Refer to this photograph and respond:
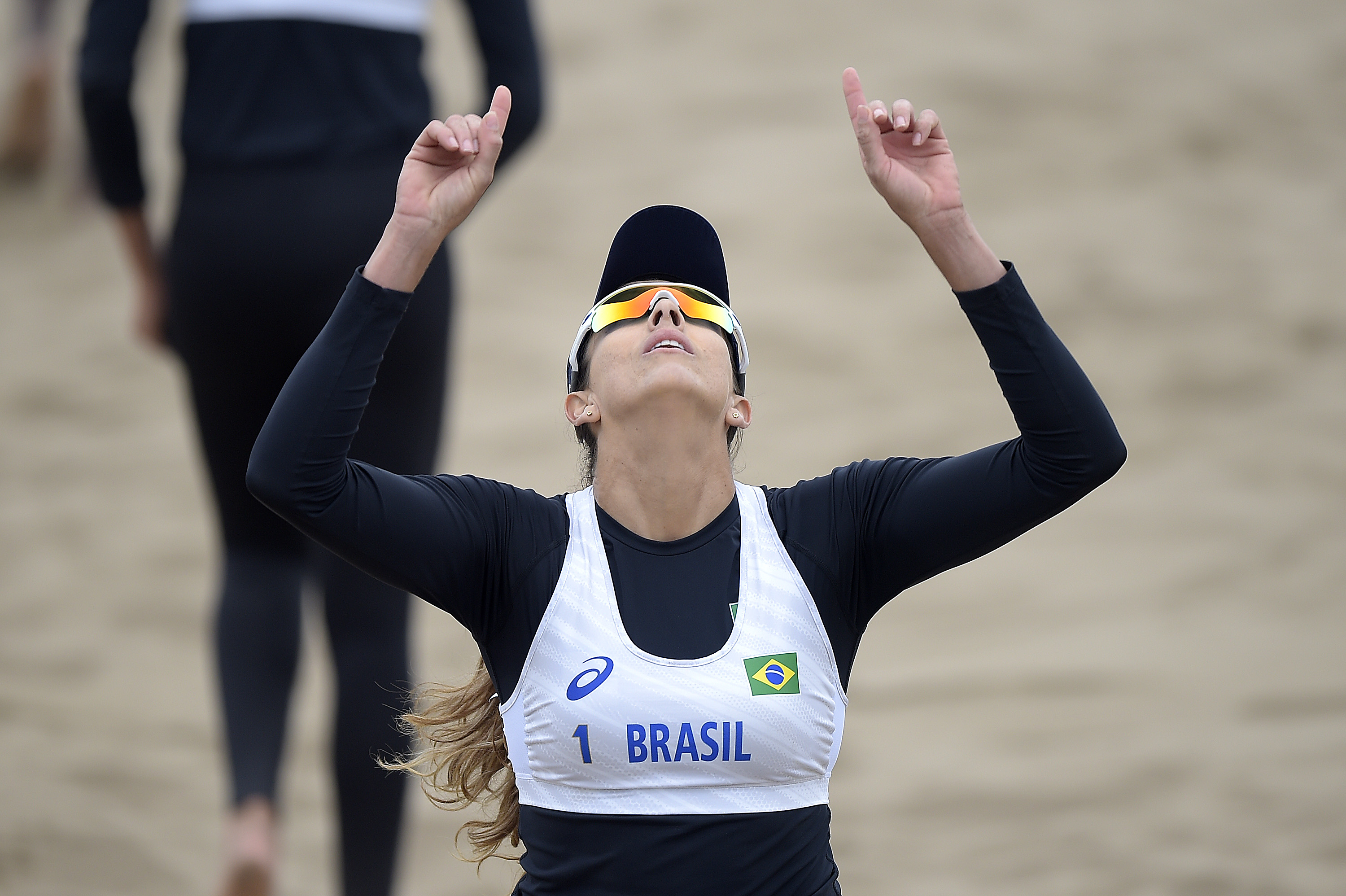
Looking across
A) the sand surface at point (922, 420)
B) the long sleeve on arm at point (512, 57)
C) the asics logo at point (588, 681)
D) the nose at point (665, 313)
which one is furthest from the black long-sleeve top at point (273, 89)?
the sand surface at point (922, 420)

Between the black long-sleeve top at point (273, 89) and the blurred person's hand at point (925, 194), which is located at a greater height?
the black long-sleeve top at point (273, 89)

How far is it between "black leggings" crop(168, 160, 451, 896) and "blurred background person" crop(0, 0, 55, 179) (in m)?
5.50

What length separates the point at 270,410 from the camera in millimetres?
2539

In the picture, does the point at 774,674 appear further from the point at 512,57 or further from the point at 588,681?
the point at 512,57

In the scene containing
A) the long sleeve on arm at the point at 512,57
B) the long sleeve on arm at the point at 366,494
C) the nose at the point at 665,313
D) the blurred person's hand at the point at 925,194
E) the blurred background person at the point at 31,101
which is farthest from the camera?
the blurred background person at the point at 31,101

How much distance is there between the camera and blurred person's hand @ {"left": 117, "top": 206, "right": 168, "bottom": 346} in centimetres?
274

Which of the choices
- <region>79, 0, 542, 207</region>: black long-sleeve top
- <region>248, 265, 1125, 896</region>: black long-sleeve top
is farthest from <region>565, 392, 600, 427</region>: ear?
<region>79, 0, 542, 207</region>: black long-sleeve top

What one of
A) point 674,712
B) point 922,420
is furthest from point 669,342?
point 922,420

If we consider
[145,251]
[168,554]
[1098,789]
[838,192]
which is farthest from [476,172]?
[838,192]

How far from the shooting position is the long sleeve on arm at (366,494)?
1765mm

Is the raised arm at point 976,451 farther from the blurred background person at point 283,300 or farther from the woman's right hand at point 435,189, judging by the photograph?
the blurred background person at point 283,300

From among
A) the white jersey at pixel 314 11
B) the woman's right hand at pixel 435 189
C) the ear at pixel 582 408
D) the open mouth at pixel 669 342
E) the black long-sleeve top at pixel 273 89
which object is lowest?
the ear at pixel 582 408

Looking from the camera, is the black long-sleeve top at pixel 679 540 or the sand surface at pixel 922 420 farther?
the sand surface at pixel 922 420

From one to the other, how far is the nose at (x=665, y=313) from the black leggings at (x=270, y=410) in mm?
660
